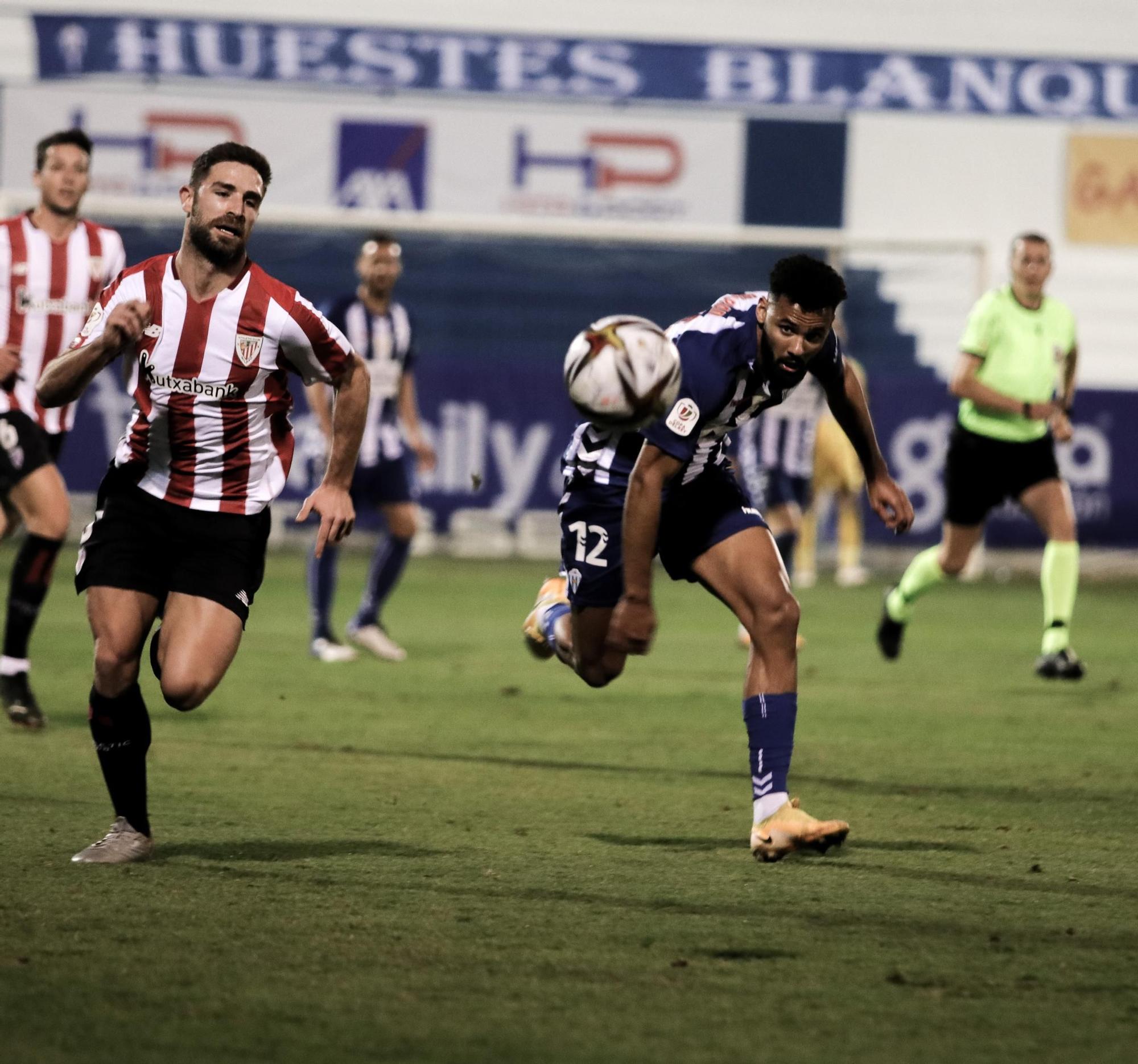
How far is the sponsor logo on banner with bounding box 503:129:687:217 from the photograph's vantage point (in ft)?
69.3

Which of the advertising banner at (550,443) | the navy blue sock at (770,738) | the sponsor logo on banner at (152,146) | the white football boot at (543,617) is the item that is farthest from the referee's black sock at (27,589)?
the sponsor logo on banner at (152,146)

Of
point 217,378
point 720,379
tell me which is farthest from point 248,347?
point 720,379

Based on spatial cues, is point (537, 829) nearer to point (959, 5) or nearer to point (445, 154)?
point (445, 154)

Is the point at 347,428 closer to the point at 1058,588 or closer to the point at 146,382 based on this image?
the point at 146,382

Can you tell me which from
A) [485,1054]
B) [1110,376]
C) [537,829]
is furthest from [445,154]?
[485,1054]

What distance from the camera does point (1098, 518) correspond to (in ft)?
56.5

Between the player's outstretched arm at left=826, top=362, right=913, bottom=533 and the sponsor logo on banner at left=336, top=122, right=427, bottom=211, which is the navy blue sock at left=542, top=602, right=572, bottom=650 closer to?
the player's outstretched arm at left=826, top=362, right=913, bottom=533

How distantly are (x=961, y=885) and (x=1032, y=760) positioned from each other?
2509mm

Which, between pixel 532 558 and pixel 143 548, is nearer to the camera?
pixel 143 548

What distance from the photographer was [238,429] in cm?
542

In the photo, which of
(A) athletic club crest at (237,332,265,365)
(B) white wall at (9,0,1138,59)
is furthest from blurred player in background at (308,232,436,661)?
(B) white wall at (9,0,1138,59)

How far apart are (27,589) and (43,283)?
4.04 ft

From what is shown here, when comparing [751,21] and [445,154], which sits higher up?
[751,21]

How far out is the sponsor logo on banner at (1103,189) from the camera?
72.1 feet
